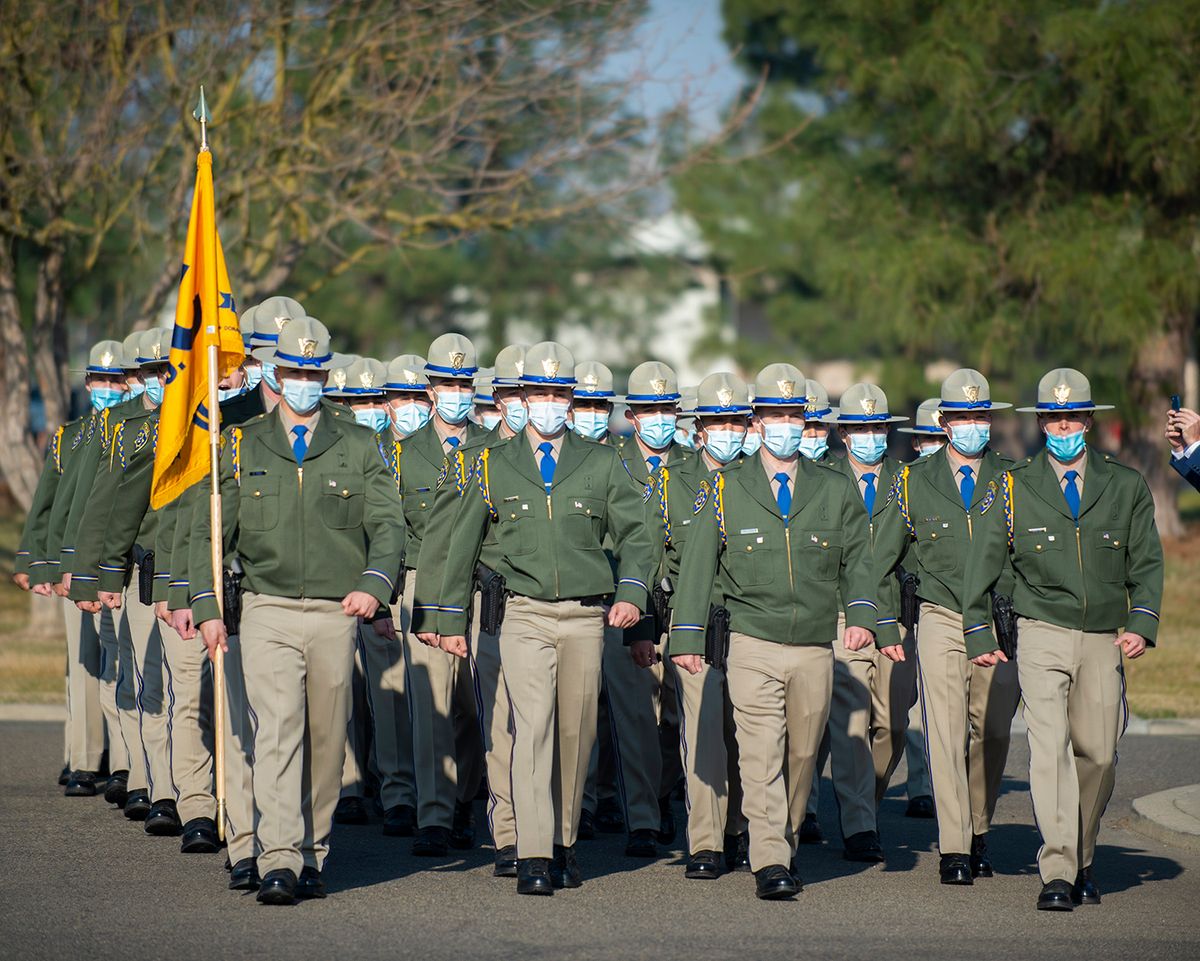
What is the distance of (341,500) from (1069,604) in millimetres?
3348

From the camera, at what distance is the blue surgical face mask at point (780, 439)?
29.0ft

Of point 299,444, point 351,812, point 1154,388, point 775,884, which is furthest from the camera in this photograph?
point 1154,388

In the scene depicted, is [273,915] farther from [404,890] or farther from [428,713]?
[428,713]

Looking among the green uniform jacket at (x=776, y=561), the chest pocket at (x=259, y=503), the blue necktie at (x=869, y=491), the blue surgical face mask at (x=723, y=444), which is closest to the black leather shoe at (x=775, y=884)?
the green uniform jacket at (x=776, y=561)

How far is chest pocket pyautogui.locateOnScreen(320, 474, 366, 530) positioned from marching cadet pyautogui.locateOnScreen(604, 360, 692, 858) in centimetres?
147

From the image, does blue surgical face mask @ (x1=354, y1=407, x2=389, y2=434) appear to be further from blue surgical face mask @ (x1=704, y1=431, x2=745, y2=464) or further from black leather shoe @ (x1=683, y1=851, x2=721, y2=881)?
black leather shoe @ (x1=683, y1=851, x2=721, y2=881)

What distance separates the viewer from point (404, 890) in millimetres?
8602

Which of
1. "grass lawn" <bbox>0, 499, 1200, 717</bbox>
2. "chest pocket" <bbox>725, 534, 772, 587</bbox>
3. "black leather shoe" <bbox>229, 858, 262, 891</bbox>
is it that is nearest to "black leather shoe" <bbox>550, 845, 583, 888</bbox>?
"black leather shoe" <bbox>229, 858, 262, 891</bbox>

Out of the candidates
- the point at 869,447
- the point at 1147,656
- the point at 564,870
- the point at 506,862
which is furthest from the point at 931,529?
the point at 1147,656

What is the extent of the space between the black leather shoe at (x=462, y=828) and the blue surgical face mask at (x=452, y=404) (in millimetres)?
2316

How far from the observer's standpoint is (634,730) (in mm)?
10172

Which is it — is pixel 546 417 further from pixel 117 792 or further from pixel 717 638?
pixel 117 792

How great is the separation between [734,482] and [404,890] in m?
2.43

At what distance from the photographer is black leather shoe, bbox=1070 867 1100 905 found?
838cm
